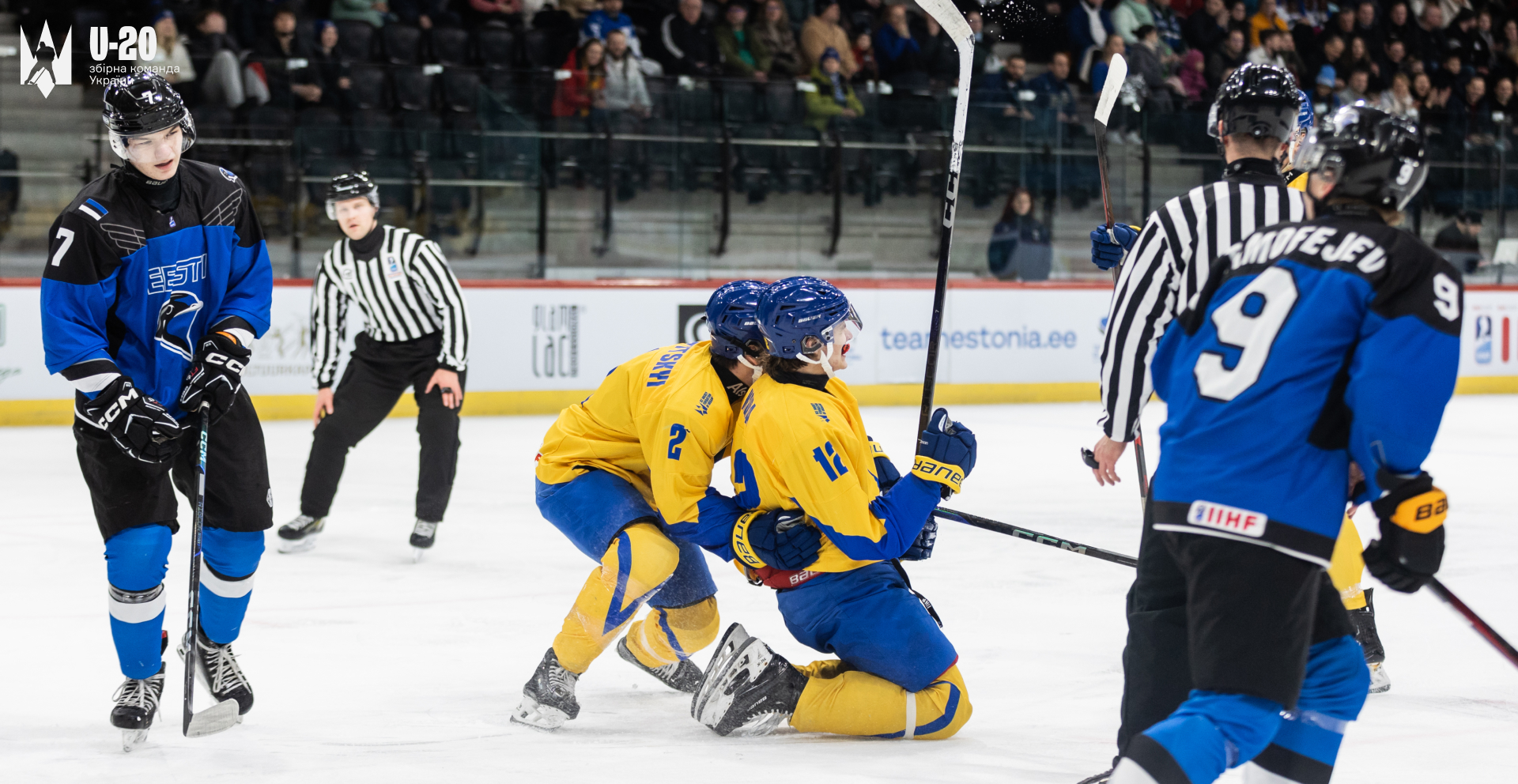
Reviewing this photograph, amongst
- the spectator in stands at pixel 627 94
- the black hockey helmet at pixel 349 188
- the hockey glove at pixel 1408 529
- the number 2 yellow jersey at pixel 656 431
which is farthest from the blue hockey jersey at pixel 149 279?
the spectator in stands at pixel 627 94

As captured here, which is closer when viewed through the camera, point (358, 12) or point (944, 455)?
point (944, 455)

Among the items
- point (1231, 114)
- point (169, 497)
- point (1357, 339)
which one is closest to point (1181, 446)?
point (1357, 339)

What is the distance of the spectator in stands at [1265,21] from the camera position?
12445 mm

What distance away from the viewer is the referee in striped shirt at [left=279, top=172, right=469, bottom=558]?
189 inches

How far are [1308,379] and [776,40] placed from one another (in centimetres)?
933

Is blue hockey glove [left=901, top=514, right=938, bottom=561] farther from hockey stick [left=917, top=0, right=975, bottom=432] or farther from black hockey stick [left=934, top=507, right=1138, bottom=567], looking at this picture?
hockey stick [left=917, top=0, right=975, bottom=432]

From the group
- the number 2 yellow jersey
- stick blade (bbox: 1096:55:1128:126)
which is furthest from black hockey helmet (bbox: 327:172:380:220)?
stick blade (bbox: 1096:55:1128:126)

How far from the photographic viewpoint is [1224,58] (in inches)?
468

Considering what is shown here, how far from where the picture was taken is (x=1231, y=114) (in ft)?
8.09

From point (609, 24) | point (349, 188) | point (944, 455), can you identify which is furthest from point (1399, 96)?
point (944, 455)

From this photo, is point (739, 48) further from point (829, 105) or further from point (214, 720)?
point (214, 720)

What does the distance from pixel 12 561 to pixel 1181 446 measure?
3.98m

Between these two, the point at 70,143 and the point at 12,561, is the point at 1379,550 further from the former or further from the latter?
the point at 70,143

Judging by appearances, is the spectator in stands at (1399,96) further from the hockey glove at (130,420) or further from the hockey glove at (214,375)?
the hockey glove at (130,420)
